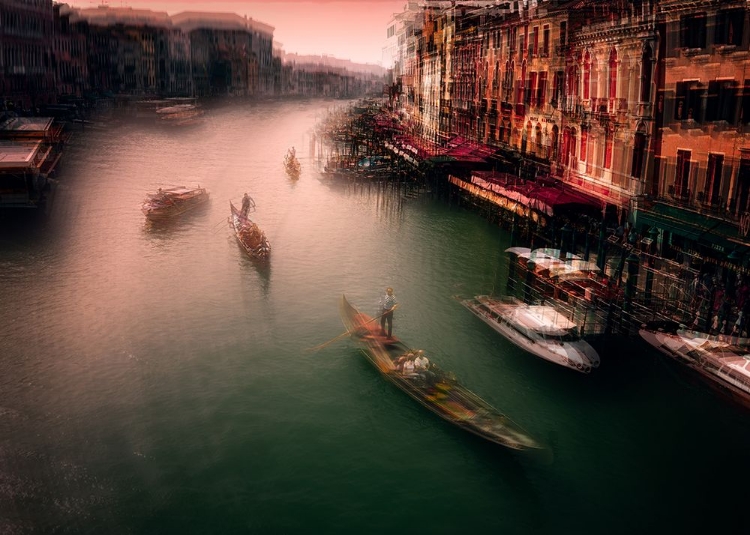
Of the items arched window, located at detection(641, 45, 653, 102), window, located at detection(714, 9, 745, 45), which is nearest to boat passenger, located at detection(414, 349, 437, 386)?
window, located at detection(714, 9, 745, 45)

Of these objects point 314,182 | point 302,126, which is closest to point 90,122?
point 302,126

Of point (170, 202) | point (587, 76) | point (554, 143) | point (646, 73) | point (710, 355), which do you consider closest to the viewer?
point (710, 355)

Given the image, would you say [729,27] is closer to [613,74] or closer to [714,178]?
[714,178]

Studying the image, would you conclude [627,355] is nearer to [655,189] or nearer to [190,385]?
[655,189]

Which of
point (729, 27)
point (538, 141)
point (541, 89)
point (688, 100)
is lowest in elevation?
point (538, 141)

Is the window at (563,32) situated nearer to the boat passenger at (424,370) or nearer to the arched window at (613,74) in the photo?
the arched window at (613,74)

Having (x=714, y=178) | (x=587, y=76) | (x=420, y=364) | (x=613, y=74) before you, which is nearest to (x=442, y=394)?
(x=420, y=364)

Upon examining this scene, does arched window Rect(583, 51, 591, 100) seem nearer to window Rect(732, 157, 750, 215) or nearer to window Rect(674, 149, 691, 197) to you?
window Rect(674, 149, 691, 197)
